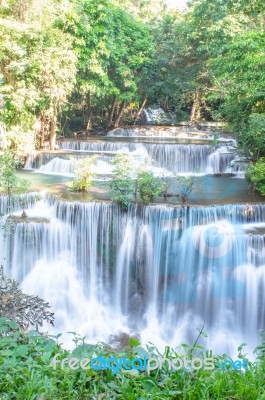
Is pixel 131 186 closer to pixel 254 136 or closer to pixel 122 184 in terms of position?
pixel 122 184

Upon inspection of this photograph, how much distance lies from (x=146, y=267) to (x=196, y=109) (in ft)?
57.3

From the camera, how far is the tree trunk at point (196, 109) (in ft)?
74.3

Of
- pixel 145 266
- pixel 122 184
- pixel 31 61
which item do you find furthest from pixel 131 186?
pixel 31 61

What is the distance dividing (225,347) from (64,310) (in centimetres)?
337

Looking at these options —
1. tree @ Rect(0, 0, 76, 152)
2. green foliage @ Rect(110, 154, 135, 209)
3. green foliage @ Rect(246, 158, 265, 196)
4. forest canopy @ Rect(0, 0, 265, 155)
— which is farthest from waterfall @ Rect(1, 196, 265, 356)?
tree @ Rect(0, 0, 76, 152)

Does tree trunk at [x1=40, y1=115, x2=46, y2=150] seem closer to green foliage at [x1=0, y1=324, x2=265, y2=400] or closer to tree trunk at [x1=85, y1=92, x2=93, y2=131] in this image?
tree trunk at [x1=85, y1=92, x2=93, y2=131]

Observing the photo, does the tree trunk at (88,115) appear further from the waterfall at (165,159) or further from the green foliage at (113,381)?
the green foliage at (113,381)

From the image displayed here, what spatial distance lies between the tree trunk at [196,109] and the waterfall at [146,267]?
15.3 metres

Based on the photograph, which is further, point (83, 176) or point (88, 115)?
point (88, 115)

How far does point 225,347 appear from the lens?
24.1 ft

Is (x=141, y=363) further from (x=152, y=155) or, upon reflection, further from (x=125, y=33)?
(x=125, y=33)

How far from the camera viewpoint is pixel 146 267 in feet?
Result: 27.6

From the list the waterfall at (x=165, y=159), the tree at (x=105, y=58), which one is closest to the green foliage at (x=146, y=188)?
the waterfall at (x=165, y=159)

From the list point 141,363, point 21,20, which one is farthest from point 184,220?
point 21,20
